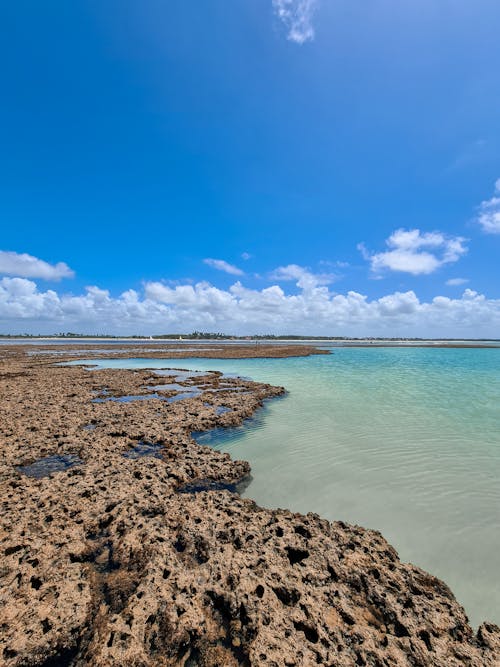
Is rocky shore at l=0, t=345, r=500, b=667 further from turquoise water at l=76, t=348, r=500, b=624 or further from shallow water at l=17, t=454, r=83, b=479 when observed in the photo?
turquoise water at l=76, t=348, r=500, b=624

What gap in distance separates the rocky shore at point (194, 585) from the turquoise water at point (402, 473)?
1.04 meters

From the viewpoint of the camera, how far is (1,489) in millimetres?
6098

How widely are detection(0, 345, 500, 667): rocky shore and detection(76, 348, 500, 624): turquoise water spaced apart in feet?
3.42

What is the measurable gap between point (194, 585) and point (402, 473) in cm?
654

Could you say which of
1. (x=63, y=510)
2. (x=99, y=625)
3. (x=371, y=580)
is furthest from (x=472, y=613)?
(x=63, y=510)

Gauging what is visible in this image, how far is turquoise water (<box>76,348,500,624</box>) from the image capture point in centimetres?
507

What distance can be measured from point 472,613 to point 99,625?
16.2 ft

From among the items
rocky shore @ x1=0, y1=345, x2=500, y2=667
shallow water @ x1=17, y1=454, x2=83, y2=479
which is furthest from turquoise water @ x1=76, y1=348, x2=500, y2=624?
shallow water @ x1=17, y1=454, x2=83, y2=479

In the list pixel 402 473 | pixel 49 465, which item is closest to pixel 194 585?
pixel 49 465

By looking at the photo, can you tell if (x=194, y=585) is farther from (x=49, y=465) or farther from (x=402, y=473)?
(x=402, y=473)

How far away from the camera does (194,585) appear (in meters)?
3.72

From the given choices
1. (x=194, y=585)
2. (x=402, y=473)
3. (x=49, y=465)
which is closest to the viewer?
(x=194, y=585)

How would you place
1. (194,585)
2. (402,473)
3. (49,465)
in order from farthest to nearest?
(402,473), (49,465), (194,585)

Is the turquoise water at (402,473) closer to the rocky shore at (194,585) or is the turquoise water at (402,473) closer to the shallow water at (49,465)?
the rocky shore at (194,585)
